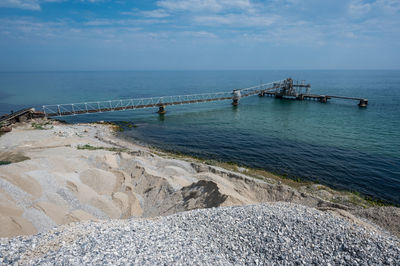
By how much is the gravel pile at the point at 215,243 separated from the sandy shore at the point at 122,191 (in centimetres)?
256

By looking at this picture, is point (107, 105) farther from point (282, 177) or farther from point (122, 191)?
point (282, 177)

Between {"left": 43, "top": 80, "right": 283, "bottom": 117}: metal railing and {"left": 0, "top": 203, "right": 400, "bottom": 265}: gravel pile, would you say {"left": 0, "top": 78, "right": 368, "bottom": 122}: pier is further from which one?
{"left": 0, "top": 203, "right": 400, "bottom": 265}: gravel pile

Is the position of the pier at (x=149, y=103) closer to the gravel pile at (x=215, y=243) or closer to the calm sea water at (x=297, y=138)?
the calm sea water at (x=297, y=138)

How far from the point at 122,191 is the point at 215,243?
9.83m

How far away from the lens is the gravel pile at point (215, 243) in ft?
25.4

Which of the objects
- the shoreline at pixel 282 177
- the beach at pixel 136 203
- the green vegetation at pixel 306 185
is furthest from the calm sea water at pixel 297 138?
the beach at pixel 136 203

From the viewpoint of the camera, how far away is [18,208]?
1237 cm

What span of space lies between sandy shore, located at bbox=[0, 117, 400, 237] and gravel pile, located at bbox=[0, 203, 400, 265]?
8.38 feet

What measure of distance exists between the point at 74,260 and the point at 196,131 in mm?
29655

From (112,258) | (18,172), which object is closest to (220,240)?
(112,258)

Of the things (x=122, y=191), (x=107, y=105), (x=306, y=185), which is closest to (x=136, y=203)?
(x=122, y=191)

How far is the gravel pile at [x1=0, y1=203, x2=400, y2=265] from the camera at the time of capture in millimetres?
7730

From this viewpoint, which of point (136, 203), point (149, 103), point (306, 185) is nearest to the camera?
point (136, 203)

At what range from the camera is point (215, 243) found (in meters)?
8.89
